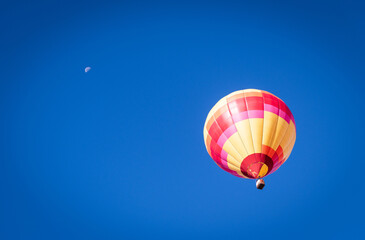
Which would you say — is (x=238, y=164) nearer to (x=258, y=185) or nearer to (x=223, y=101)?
(x=258, y=185)

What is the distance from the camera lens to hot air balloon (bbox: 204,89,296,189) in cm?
988

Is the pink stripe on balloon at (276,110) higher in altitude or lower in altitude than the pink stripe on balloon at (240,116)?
higher

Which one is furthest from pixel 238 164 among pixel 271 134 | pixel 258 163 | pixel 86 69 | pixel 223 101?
pixel 86 69

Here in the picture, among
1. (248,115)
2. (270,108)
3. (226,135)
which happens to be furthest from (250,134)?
(270,108)

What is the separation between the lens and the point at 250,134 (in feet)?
33.1

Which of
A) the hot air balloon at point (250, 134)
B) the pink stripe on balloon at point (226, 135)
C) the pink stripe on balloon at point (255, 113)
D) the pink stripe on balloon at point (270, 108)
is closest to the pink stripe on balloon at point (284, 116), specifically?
the hot air balloon at point (250, 134)

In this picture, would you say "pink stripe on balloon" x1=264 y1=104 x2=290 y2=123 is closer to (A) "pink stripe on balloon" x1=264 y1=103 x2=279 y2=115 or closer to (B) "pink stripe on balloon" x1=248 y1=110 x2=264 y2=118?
(A) "pink stripe on balloon" x1=264 y1=103 x2=279 y2=115

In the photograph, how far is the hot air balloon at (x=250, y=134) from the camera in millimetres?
9879

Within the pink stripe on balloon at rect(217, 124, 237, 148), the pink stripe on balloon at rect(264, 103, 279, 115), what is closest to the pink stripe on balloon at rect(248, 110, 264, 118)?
the pink stripe on balloon at rect(264, 103, 279, 115)

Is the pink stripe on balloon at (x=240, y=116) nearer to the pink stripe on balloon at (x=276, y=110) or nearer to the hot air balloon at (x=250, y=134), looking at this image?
the hot air balloon at (x=250, y=134)

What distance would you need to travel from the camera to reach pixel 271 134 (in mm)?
10094

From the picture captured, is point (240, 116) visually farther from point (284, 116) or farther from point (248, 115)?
point (284, 116)

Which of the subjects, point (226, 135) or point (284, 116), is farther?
point (284, 116)

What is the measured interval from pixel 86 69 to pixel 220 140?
29.3ft
